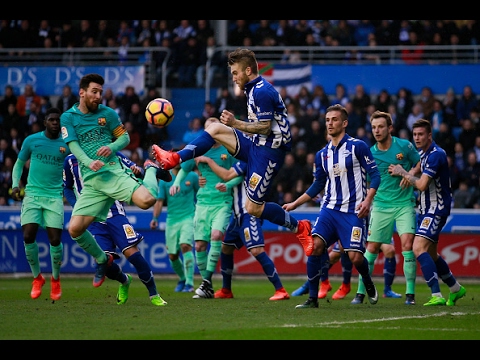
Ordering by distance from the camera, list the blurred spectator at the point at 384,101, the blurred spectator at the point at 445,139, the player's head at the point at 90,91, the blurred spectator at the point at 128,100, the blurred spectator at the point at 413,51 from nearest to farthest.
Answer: the player's head at the point at 90,91, the blurred spectator at the point at 445,139, the blurred spectator at the point at 384,101, the blurred spectator at the point at 128,100, the blurred spectator at the point at 413,51

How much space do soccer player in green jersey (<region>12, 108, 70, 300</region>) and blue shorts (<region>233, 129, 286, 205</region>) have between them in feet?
12.1

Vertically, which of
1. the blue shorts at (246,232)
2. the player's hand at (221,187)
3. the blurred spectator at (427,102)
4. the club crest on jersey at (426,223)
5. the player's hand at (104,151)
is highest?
the blurred spectator at (427,102)

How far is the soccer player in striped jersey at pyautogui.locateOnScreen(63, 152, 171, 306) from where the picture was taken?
34.0 feet

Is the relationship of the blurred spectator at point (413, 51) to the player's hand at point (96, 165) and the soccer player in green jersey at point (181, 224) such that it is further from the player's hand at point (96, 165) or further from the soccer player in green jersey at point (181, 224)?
the player's hand at point (96, 165)

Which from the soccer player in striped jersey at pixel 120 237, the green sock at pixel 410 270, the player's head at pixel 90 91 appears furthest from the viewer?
the green sock at pixel 410 270

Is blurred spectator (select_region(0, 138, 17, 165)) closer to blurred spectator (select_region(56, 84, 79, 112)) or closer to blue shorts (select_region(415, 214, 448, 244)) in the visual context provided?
blurred spectator (select_region(56, 84, 79, 112))

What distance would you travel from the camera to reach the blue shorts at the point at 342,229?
9734 millimetres

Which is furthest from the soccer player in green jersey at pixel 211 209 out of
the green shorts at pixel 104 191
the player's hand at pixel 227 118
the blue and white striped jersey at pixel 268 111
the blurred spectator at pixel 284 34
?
the blurred spectator at pixel 284 34

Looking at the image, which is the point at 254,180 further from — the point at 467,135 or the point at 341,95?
the point at 341,95

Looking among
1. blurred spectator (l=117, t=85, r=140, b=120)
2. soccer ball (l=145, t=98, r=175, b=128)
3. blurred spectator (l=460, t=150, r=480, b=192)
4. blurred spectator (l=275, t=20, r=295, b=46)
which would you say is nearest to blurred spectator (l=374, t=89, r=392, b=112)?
blurred spectator (l=460, t=150, r=480, b=192)

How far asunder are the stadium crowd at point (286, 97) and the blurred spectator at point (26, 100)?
0.09 feet

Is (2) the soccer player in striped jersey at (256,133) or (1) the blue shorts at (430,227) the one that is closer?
(2) the soccer player in striped jersey at (256,133)

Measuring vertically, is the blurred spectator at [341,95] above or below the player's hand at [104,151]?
above

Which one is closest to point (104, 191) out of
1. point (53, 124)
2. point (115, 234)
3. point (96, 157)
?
point (96, 157)
